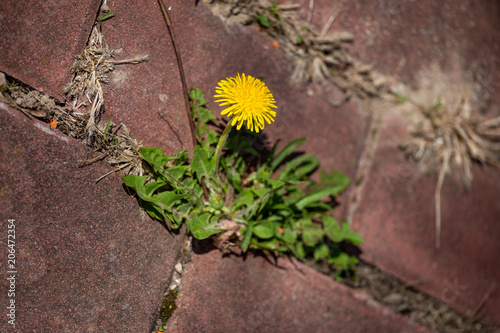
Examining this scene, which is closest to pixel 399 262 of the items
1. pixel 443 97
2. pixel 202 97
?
pixel 443 97

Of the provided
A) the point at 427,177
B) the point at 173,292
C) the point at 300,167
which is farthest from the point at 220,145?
the point at 427,177

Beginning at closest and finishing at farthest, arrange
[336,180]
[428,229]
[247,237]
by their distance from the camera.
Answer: [247,237]
[336,180]
[428,229]

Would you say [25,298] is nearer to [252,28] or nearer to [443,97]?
[252,28]

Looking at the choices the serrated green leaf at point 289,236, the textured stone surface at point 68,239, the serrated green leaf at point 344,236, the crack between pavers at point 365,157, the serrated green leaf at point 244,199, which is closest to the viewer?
the textured stone surface at point 68,239

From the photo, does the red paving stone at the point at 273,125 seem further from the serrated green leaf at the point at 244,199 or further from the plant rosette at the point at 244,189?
the serrated green leaf at the point at 244,199

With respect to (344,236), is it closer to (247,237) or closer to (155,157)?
(247,237)

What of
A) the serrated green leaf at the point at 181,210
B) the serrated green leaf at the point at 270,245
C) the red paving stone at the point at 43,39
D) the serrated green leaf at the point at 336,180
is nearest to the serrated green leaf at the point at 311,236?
the serrated green leaf at the point at 270,245
